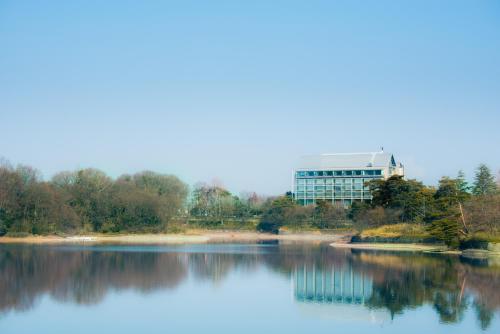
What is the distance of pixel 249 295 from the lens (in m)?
27.6

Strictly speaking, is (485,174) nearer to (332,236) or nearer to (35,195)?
(332,236)

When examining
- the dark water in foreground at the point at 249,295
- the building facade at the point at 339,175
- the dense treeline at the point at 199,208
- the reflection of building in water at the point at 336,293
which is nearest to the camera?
the dark water in foreground at the point at 249,295

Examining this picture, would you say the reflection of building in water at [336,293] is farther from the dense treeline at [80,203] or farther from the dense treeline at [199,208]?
the dense treeline at [80,203]

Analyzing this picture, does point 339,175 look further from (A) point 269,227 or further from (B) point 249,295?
(B) point 249,295

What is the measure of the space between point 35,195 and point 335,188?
152 feet

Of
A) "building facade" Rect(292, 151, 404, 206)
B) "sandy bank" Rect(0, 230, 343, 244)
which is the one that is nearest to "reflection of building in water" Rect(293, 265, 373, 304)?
"sandy bank" Rect(0, 230, 343, 244)

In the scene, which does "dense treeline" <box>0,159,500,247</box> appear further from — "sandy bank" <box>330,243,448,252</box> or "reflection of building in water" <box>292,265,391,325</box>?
"reflection of building in water" <box>292,265,391,325</box>

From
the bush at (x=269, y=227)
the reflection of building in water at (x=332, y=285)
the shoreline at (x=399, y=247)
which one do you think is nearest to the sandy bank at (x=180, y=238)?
the bush at (x=269, y=227)

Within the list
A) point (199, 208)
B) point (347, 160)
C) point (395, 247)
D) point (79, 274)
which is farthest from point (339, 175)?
point (79, 274)

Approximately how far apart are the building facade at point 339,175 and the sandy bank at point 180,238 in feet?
49.8

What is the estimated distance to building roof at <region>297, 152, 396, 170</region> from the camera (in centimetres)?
9719

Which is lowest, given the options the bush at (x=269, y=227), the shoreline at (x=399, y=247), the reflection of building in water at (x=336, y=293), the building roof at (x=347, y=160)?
the reflection of building in water at (x=336, y=293)

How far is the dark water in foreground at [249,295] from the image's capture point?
20625mm

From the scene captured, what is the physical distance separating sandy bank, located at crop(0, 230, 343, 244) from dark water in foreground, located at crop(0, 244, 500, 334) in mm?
26587
